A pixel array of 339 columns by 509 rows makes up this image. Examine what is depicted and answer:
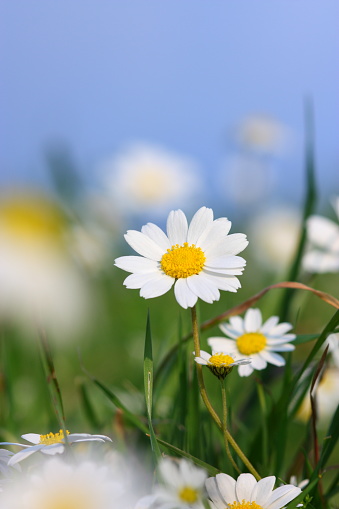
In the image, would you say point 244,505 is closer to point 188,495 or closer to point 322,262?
point 188,495

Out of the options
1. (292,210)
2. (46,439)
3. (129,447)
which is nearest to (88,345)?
(129,447)

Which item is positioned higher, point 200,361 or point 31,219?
point 31,219

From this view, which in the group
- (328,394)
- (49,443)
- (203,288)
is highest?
(203,288)

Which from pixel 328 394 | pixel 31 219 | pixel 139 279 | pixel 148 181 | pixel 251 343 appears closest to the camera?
pixel 139 279

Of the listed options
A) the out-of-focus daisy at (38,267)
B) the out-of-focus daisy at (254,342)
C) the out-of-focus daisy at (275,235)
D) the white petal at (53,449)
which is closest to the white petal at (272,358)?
Result: the out-of-focus daisy at (254,342)

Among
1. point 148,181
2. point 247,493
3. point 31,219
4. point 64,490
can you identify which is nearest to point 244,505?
point 247,493

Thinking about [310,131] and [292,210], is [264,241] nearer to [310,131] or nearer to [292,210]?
[292,210]

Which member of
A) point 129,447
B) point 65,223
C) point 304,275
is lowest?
point 129,447

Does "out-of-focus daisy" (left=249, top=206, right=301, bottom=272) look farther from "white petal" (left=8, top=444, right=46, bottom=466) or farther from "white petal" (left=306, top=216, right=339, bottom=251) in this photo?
"white petal" (left=8, top=444, right=46, bottom=466)
